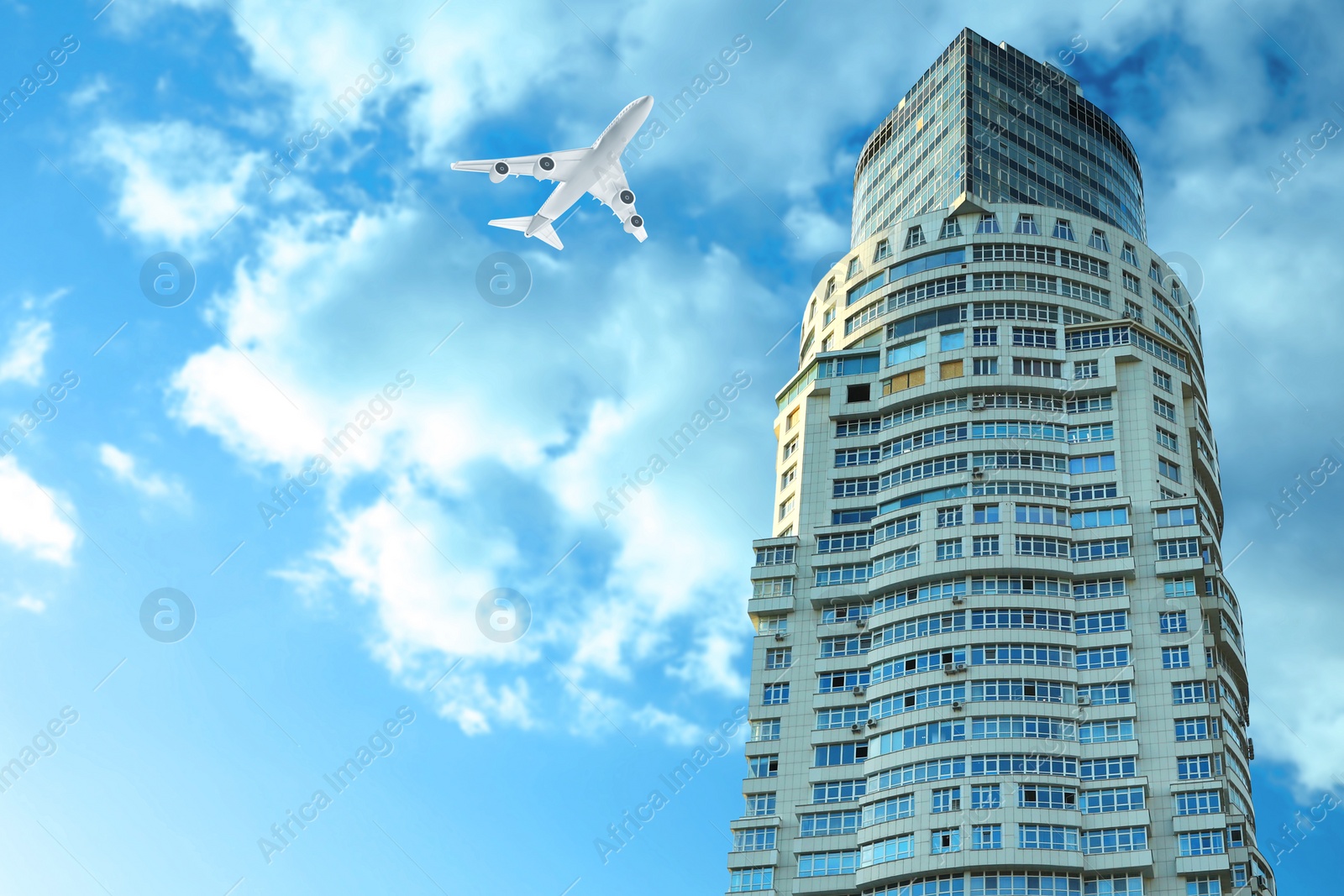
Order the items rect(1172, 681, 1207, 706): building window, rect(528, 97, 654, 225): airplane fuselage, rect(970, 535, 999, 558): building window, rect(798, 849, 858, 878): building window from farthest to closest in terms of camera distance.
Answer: rect(970, 535, 999, 558): building window
rect(798, 849, 858, 878): building window
rect(1172, 681, 1207, 706): building window
rect(528, 97, 654, 225): airplane fuselage

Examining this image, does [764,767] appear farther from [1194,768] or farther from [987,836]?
[1194,768]

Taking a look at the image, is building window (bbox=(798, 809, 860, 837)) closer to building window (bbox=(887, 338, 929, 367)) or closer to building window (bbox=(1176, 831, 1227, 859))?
building window (bbox=(1176, 831, 1227, 859))

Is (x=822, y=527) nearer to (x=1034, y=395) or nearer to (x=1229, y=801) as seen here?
(x=1034, y=395)

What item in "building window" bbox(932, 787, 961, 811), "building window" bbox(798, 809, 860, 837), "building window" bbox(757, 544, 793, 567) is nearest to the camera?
"building window" bbox(932, 787, 961, 811)

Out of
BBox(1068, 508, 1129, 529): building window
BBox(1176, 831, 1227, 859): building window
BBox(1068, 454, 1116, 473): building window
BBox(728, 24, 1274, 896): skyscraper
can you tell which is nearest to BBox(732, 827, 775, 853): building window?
BBox(728, 24, 1274, 896): skyscraper

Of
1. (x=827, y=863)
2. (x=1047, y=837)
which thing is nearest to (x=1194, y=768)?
(x=1047, y=837)

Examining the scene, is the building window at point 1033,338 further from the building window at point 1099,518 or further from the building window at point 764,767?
the building window at point 764,767

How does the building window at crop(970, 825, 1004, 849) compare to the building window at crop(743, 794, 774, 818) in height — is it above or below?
below
